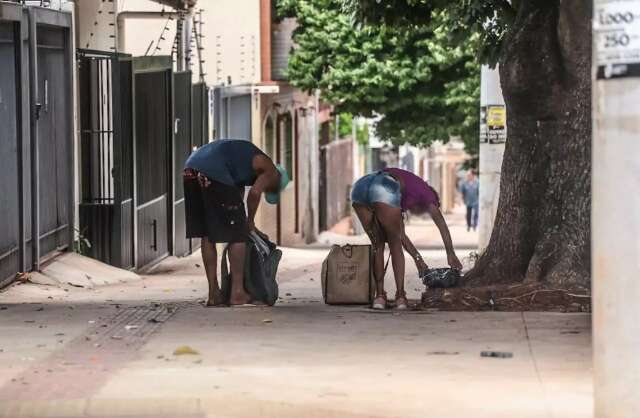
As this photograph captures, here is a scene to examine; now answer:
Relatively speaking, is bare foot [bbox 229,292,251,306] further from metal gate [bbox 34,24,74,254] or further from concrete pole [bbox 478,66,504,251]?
concrete pole [bbox 478,66,504,251]

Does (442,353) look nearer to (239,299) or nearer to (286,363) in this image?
(286,363)

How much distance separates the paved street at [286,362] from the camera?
26.2 ft

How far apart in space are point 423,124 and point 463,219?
2573cm

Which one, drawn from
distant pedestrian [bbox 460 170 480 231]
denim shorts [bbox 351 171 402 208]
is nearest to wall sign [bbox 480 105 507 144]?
denim shorts [bbox 351 171 402 208]

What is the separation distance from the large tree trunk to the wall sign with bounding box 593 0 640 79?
210 inches

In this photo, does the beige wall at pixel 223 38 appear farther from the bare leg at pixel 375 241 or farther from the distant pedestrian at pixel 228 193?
the bare leg at pixel 375 241

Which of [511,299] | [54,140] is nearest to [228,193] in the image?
[511,299]

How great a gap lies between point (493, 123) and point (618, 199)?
45.9 ft

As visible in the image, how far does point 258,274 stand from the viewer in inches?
507

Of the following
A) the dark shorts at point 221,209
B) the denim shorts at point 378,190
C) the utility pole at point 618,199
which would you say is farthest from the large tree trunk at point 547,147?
the utility pole at point 618,199

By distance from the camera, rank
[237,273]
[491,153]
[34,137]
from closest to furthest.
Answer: [237,273]
[34,137]
[491,153]

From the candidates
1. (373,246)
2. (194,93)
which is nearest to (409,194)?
(373,246)

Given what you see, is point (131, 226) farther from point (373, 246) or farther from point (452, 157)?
point (452, 157)

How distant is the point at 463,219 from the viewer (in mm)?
56438
